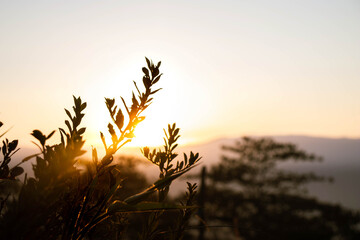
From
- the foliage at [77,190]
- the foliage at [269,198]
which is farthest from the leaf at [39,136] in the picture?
the foliage at [269,198]

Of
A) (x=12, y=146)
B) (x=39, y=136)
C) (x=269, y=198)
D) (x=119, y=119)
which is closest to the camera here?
(x=39, y=136)

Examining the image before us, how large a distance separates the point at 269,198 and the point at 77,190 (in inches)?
1166

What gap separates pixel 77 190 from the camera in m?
1.00

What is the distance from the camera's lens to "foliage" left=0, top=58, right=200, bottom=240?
0.65 metres

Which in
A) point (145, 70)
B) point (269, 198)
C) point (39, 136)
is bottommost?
point (269, 198)

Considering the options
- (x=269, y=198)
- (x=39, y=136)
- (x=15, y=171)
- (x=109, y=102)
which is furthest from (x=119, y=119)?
(x=269, y=198)

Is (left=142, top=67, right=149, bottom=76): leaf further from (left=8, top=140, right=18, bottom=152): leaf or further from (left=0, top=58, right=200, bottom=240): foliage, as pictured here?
(left=8, top=140, right=18, bottom=152): leaf

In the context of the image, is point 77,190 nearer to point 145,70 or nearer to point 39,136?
point 39,136

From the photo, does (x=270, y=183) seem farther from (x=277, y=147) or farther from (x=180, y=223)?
(x=180, y=223)

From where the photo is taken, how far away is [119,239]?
4.14ft

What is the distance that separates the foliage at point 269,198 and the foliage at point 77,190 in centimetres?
2512

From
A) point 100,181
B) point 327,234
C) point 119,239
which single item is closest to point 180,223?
point 119,239

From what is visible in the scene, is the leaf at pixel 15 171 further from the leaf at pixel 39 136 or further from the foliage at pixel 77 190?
the leaf at pixel 39 136

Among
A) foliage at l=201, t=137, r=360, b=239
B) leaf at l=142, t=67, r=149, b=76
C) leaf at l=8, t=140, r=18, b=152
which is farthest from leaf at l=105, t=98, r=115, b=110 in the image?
foliage at l=201, t=137, r=360, b=239
